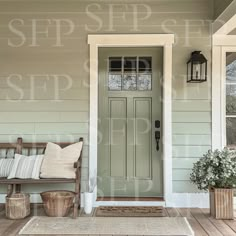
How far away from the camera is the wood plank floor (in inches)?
149

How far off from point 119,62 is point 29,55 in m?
1.15

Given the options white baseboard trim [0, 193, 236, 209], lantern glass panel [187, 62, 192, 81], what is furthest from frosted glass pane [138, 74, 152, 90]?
white baseboard trim [0, 193, 236, 209]

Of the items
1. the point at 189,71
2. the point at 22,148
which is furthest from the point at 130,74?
the point at 22,148

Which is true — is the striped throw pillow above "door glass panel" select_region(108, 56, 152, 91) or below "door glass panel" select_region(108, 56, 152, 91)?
below

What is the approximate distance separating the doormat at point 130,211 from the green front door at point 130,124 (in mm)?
331

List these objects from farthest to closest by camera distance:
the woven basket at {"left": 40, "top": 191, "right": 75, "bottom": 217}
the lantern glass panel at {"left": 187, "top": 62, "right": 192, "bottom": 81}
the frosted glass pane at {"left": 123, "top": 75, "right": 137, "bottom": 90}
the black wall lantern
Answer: the frosted glass pane at {"left": 123, "top": 75, "right": 137, "bottom": 90} < the lantern glass panel at {"left": 187, "top": 62, "right": 192, "bottom": 81} < the black wall lantern < the woven basket at {"left": 40, "top": 191, "right": 75, "bottom": 217}

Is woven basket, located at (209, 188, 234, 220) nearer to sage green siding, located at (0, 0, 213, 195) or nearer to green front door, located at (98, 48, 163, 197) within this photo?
sage green siding, located at (0, 0, 213, 195)

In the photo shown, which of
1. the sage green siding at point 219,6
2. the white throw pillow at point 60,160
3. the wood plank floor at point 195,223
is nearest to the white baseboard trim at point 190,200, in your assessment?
the wood plank floor at point 195,223

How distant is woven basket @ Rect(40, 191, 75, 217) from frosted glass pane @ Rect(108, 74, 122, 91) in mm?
1505

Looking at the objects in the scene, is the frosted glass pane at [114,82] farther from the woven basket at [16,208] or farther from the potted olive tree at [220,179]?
the woven basket at [16,208]

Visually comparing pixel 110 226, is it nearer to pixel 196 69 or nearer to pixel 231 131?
pixel 231 131

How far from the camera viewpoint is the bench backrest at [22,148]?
4895 millimetres

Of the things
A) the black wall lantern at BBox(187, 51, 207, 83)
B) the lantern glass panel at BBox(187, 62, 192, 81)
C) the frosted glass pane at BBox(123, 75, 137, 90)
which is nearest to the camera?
the black wall lantern at BBox(187, 51, 207, 83)

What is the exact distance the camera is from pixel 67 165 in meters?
4.59
